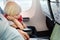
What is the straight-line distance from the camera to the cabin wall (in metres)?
3.62

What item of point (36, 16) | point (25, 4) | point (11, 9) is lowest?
point (36, 16)

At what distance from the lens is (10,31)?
98cm

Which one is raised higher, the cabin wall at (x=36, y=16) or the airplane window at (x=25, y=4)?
the airplane window at (x=25, y=4)

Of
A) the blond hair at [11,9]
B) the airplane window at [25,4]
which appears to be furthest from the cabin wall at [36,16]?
the blond hair at [11,9]

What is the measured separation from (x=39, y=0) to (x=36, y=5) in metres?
0.14

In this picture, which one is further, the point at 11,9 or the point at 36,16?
the point at 36,16

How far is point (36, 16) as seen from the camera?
12.0 ft

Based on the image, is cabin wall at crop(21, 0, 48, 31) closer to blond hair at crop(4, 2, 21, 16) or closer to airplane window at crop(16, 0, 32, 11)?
airplane window at crop(16, 0, 32, 11)

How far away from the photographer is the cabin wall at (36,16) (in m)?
3.62

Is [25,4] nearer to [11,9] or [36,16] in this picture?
[36,16]

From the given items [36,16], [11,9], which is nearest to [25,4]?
[36,16]

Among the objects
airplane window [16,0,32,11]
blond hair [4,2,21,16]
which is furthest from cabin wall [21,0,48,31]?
blond hair [4,2,21,16]

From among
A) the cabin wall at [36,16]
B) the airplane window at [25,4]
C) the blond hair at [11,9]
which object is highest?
the blond hair at [11,9]

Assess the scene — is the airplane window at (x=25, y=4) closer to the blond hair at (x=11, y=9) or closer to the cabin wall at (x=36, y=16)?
the cabin wall at (x=36, y=16)
